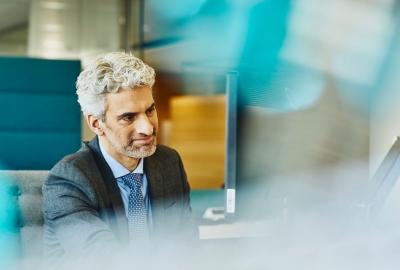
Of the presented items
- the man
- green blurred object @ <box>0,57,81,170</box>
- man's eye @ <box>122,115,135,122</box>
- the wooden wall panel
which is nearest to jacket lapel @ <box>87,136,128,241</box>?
the man

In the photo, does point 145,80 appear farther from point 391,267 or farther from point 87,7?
point 87,7

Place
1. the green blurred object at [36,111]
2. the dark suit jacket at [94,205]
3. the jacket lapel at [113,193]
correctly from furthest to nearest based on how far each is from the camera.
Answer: the green blurred object at [36,111] < the jacket lapel at [113,193] < the dark suit jacket at [94,205]

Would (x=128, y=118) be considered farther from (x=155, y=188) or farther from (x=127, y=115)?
(x=155, y=188)

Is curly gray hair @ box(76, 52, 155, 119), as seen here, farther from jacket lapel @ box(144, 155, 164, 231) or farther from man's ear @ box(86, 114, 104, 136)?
Result: jacket lapel @ box(144, 155, 164, 231)

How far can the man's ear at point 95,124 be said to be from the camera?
84cm

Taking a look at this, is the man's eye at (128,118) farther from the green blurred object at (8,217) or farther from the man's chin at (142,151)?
the green blurred object at (8,217)

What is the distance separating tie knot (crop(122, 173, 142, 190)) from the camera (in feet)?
2.89

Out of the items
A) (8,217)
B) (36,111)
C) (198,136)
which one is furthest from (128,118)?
(198,136)

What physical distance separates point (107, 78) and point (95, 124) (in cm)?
9

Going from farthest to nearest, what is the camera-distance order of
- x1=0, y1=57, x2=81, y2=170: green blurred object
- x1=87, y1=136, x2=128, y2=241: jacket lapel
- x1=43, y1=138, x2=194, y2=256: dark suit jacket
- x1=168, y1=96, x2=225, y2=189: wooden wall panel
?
x1=168, y1=96, x2=225, y2=189: wooden wall panel < x1=0, y1=57, x2=81, y2=170: green blurred object < x1=87, y1=136, x2=128, y2=241: jacket lapel < x1=43, y1=138, x2=194, y2=256: dark suit jacket

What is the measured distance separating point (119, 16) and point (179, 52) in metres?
0.47

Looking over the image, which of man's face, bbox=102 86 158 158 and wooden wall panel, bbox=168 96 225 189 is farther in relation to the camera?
wooden wall panel, bbox=168 96 225 189

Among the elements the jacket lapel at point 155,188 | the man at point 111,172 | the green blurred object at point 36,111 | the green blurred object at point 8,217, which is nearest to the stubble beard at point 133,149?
the man at point 111,172

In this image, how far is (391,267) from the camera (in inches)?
18.8
